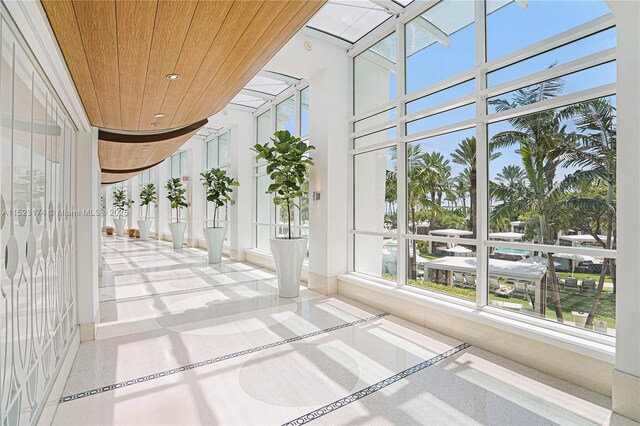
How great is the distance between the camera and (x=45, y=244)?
2289mm

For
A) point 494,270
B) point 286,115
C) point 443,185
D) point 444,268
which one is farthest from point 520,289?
point 286,115

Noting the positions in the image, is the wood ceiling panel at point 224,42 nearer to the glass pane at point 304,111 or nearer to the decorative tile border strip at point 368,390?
the decorative tile border strip at point 368,390

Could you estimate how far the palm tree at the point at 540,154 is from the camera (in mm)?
3082

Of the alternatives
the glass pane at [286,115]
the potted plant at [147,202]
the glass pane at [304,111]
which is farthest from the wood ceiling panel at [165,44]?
the potted plant at [147,202]

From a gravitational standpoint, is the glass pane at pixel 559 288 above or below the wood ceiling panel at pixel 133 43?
below

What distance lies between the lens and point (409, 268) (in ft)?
15.3

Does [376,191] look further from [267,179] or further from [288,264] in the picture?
[267,179]

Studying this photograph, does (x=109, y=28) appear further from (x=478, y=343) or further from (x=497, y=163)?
(x=478, y=343)

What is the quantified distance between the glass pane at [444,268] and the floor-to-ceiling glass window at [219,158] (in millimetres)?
6964

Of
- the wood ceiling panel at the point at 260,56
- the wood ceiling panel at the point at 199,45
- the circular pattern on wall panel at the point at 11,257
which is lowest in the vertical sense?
the circular pattern on wall panel at the point at 11,257

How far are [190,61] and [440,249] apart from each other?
3.39 metres

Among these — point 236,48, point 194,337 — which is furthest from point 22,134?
point 194,337

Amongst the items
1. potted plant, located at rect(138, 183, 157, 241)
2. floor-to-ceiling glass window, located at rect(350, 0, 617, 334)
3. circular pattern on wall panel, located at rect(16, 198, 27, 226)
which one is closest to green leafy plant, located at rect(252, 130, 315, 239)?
floor-to-ceiling glass window, located at rect(350, 0, 617, 334)

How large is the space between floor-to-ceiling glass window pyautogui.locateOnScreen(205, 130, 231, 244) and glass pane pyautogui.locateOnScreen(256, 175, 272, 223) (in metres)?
1.66
